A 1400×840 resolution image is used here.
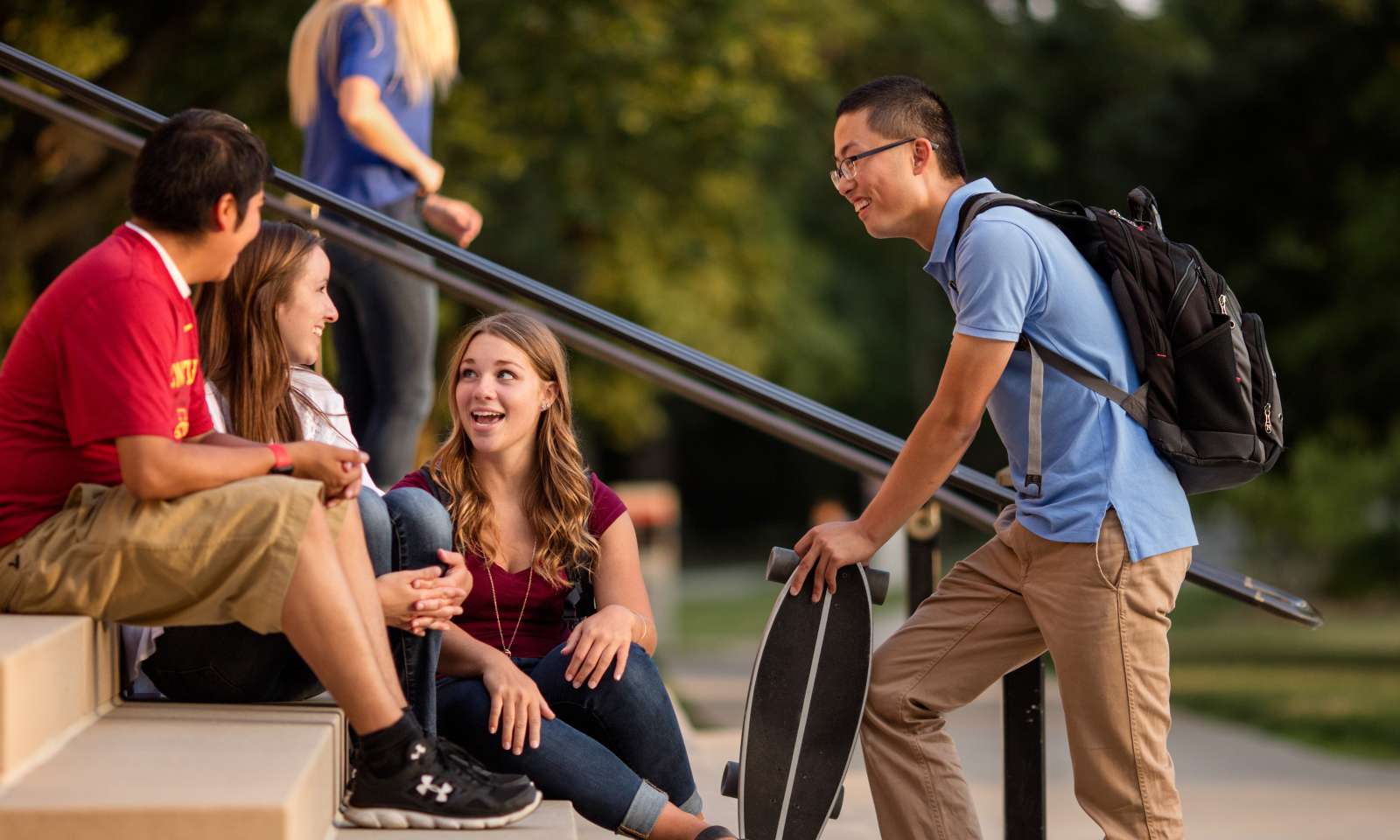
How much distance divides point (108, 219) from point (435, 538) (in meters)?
9.53

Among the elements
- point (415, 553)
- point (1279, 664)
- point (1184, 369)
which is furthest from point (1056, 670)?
point (1279, 664)

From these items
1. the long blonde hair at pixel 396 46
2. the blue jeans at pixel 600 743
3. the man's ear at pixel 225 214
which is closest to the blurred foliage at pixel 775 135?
the long blonde hair at pixel 396 46

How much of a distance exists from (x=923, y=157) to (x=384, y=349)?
1.93m

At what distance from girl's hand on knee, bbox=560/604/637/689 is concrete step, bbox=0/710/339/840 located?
24.4 inches

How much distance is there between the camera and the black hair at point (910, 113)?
326cm

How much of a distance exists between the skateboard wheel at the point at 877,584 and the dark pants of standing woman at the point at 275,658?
2.91 ft

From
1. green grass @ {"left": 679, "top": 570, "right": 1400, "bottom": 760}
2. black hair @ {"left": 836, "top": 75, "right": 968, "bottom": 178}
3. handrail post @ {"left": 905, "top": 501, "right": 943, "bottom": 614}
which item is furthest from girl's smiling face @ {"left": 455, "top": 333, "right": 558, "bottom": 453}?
green grass @ {"left": 679, "top": 570, "right": 1400, "bottom": 760}

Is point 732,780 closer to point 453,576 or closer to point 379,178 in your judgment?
point 453,576

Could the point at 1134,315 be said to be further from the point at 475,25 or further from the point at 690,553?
the point at 690,553

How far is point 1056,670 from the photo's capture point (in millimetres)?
2953

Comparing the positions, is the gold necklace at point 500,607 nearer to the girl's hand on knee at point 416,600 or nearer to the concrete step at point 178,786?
the girl's hand on knee at point 416,600

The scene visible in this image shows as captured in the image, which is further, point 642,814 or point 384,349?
point 384,349

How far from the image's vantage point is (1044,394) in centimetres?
312

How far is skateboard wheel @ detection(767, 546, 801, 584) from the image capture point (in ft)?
10.8
